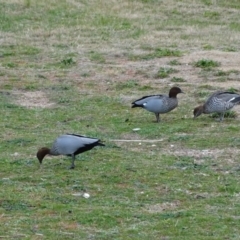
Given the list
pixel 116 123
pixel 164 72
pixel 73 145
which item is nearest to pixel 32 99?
pixel 116 123

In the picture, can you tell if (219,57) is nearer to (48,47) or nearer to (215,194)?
(48,47)

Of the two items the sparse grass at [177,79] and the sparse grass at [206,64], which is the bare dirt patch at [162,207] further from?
the sparse grass at [206,64]

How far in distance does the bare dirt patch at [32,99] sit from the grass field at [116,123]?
0.02 m

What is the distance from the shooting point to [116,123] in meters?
12.6

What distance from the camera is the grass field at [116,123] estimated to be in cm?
777

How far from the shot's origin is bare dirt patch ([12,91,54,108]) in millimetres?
14141

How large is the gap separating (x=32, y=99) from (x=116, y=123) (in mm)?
2492

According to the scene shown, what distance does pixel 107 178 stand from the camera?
9211 mm

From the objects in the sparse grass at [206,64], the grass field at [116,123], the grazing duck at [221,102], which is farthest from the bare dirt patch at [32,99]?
the sparse grass at [206,64]

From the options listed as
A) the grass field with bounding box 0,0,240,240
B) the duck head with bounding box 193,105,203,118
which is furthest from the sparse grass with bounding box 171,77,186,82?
the duck head with bounding box 193,105,203,118

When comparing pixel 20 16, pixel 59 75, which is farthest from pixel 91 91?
pixel 20 16

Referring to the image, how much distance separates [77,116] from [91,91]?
2.15 metres

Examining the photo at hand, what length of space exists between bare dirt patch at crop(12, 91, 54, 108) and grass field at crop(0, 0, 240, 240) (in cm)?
2

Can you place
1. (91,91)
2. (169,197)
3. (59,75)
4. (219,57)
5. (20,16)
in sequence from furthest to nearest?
(20,16) < (219,57) < (59,75) < (91,91) < (169,197)
